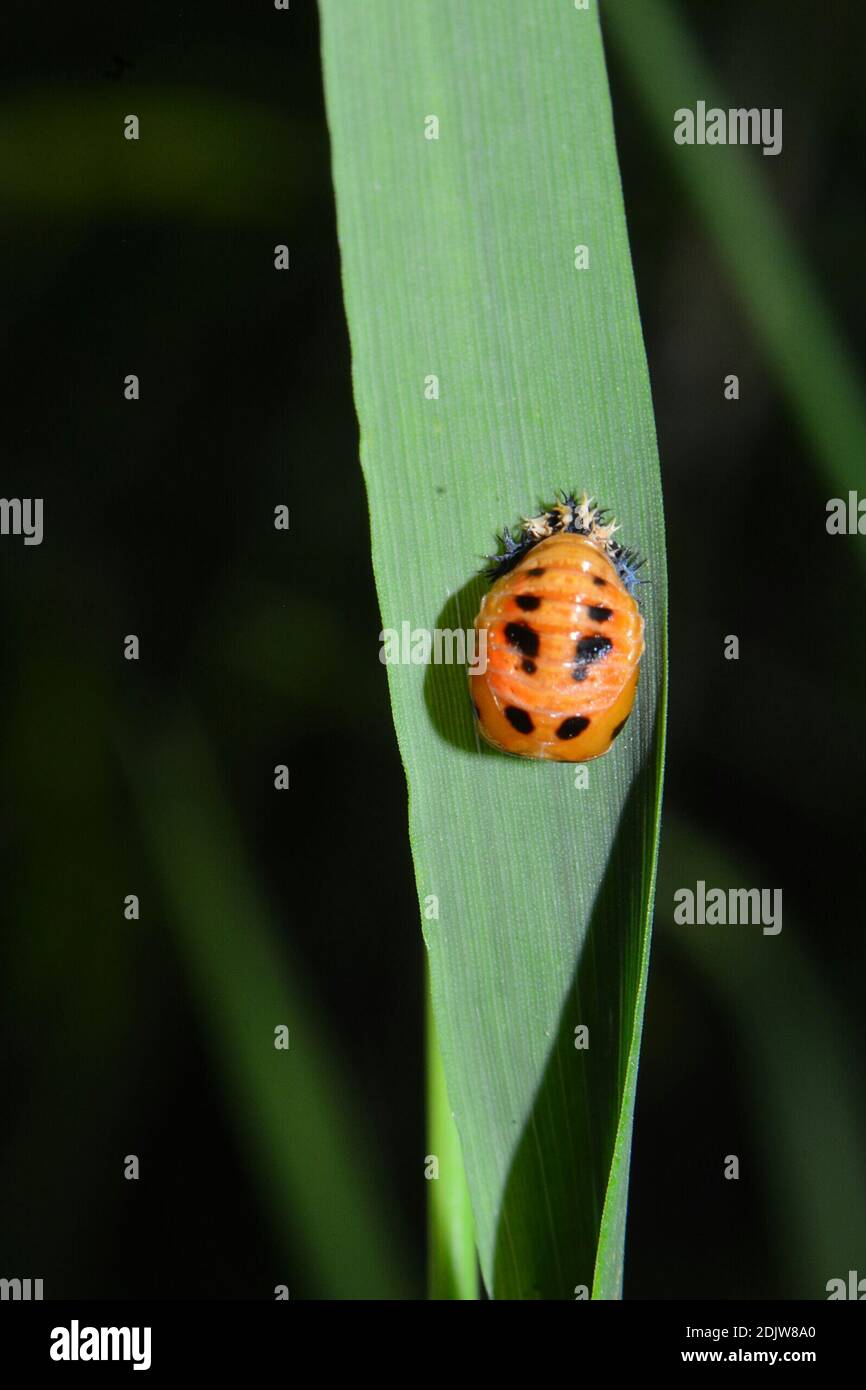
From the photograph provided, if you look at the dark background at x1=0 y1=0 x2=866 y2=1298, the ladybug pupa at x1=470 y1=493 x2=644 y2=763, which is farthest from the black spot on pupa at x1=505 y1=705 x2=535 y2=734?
the dark background at x1=0 y1=0 x2=866 y2=1298

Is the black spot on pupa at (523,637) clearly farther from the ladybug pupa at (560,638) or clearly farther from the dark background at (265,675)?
the dark background at (265,675)

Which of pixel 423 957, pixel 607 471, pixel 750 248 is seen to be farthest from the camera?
pixel 423 957

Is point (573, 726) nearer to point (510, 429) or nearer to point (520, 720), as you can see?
point (520, 720)

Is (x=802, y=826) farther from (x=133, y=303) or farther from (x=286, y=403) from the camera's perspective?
(x=133, y=303)

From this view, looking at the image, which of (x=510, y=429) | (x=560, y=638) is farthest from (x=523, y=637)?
(x=510, y=429)

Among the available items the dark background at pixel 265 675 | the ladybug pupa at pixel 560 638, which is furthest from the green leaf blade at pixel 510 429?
the dark background at pixel 265 675

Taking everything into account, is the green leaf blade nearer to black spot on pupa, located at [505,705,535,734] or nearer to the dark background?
black spot on pupa, located at [505,705,535,734]

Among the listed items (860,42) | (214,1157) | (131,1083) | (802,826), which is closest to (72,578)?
(131,1083)
